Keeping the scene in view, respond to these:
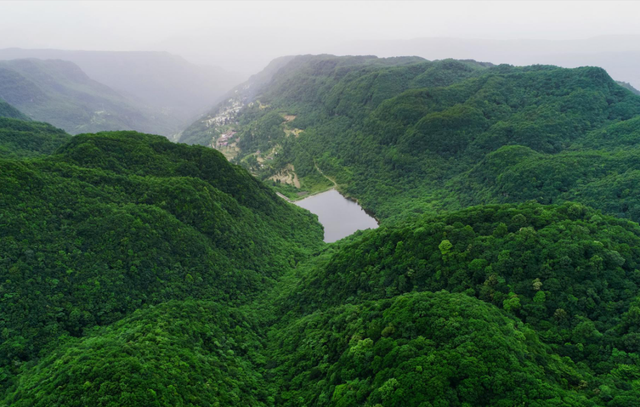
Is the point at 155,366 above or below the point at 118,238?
below

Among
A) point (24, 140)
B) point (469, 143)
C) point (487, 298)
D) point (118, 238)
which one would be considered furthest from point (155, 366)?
point (469, 143)

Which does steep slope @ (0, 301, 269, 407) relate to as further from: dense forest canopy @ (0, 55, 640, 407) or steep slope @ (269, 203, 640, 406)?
steep slope @ (269, 203, 640, 406)

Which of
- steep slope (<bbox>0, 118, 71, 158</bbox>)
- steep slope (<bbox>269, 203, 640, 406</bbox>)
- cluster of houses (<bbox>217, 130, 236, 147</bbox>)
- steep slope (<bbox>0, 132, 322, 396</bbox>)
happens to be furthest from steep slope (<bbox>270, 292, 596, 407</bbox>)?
cluster of houses (<bbox>217, 130, 236, 147</bbox>)

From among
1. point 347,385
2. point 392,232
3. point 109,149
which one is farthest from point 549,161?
point 109,149

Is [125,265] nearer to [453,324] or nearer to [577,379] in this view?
[453,324]

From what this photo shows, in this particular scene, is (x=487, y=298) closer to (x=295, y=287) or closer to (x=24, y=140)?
(x=295, y=287)

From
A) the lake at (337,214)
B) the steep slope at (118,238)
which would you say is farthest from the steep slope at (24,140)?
the lake at (337,214)
